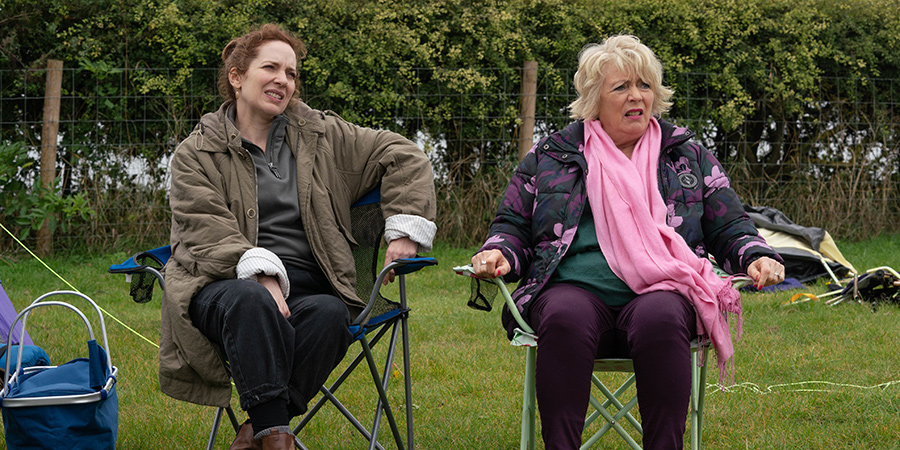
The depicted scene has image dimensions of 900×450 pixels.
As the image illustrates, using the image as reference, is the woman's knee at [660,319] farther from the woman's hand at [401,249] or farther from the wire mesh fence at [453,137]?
the wire mesh fence at [453,137]

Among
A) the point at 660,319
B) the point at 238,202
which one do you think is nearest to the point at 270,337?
the point at 238,202

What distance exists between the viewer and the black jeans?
2.19 meters

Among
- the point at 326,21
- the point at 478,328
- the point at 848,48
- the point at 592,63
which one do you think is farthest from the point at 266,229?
the point at 848,48

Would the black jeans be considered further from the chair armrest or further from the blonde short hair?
the blonde short hair

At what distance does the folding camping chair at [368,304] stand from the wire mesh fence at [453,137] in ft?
11.0

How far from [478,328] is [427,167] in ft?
5.46

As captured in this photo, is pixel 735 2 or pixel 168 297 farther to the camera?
pixel 735 2

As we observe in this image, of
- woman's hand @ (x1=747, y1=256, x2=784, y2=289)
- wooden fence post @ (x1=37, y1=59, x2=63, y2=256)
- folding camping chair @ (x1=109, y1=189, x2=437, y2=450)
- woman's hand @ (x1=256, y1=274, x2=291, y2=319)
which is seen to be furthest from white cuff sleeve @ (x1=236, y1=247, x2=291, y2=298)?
wooden fence post @ (x1=37, y1=59, x2=63, y2=256)

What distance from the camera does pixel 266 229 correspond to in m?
2.58

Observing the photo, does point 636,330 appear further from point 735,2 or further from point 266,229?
point 735,2

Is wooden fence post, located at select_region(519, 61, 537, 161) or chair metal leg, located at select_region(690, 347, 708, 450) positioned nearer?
chair metal leg, located at select_region(690, 347, 708, 450)

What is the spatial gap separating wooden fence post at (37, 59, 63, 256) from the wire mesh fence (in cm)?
9

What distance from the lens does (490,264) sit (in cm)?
232

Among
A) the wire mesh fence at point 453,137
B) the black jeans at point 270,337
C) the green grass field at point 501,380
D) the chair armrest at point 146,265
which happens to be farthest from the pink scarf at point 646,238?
the wire mesh fence at point 453,137
